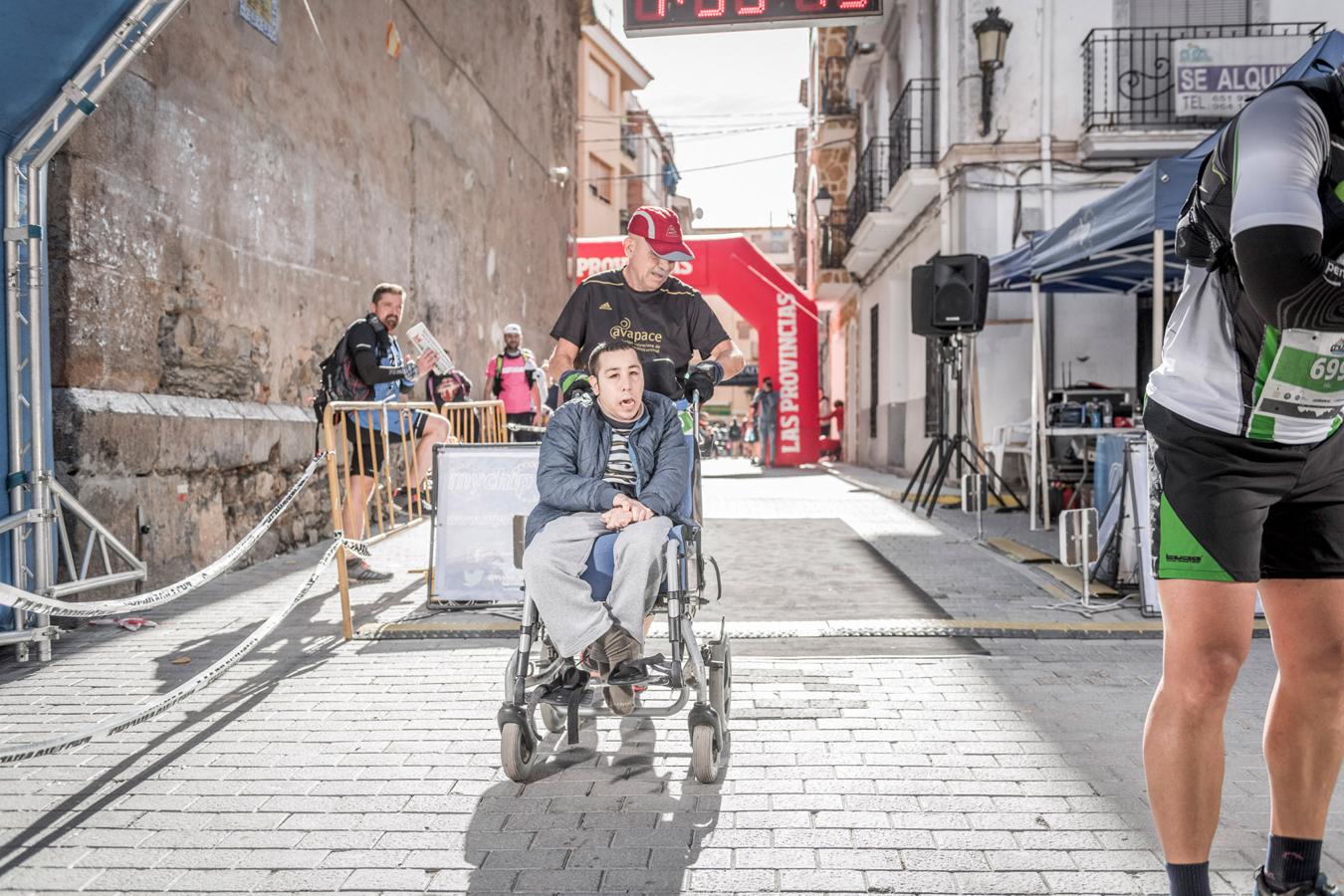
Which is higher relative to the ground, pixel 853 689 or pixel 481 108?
pixel 481 108

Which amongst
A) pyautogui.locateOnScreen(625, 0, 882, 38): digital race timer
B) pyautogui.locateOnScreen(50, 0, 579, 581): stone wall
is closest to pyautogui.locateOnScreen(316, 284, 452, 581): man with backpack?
pyautogui.locateOnScreen(50, 0, 579, 581): stone wall

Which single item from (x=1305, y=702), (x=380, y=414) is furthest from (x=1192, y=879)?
(x=380, y=414)

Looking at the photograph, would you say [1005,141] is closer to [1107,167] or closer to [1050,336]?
[1107,167]

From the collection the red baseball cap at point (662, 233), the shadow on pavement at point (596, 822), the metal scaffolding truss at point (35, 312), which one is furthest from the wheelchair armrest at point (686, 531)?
the metal scaffolding truss at point (35, 312)

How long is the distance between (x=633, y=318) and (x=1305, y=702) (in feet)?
9.80

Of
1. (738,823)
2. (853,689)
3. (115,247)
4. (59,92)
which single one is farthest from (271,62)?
(738,823)

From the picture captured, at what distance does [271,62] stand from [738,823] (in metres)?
7.68

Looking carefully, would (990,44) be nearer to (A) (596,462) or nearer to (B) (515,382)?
(B) (515,382)

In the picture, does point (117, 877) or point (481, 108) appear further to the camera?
point (481, 108)

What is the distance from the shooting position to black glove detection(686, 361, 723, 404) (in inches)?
162

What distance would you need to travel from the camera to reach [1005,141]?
14.6 m

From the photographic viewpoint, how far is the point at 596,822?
9.91 ft

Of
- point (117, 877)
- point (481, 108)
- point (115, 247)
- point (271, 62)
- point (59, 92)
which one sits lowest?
point (117, 877)

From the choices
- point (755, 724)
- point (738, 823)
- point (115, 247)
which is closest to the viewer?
point (738, 823)
